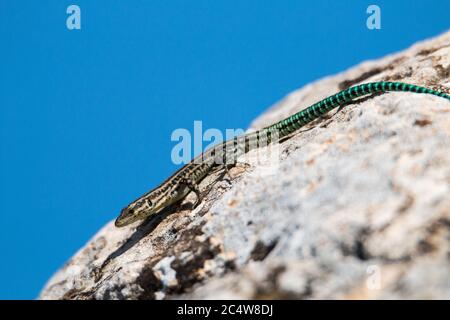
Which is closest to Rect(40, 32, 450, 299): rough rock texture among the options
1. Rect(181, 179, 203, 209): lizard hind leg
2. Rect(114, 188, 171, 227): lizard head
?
Rect(181, 179, 203, 209): lizard hind leg

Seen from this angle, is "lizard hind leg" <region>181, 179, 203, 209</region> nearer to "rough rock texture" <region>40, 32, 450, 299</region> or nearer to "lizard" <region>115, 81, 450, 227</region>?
"lizard" <region>115, 81, 450, 227</region>

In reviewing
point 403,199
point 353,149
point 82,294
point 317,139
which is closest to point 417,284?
point 403,199

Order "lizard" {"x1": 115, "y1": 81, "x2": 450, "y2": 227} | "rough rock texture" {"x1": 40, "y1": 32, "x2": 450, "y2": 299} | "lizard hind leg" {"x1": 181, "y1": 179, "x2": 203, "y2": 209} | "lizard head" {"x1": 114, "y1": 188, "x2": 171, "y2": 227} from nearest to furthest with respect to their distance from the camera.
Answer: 1. "rough rock texture" {"x1": 40, "y1": 32, "x2": 450, "y2": 299}
2. "lizard hind leg" {"x1": 181, "y1": 179, "x2": 203, "y2": 209}
3. "lizard" {"x1": 115, "y1": 81, "x2": 450, "y2": 227}
4. "lizard head" {"x1": 114, "y1": 188, "x2": 171, "y2": 227}

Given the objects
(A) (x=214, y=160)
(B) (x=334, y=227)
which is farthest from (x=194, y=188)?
(B) (x=334, y=227)

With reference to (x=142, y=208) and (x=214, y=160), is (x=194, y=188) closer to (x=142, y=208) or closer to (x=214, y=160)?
(x=214, y=160)

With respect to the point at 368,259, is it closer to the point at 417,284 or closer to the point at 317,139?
the point at 417,284

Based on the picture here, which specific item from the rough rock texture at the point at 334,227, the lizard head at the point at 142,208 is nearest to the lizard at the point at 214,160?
the lizard head at the point at 142,208

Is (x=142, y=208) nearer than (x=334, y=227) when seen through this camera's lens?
No
